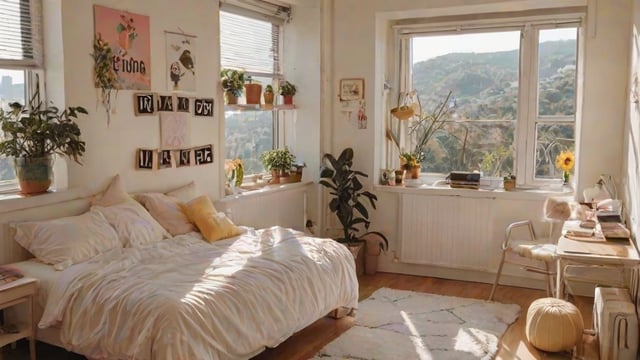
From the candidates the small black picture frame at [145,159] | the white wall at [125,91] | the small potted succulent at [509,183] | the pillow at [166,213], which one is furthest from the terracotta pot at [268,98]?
the small potted succulent at [509,183]

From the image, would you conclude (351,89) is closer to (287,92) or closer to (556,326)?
(287,92)

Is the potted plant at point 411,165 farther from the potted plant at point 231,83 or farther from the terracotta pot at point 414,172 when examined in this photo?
the potted plant at point 231,83

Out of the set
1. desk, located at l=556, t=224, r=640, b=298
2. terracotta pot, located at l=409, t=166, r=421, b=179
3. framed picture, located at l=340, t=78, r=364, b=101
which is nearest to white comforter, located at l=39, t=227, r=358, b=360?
desk, located at l=556, t=224, r=640, b=298

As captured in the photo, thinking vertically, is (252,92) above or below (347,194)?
above

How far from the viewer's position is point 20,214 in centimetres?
341

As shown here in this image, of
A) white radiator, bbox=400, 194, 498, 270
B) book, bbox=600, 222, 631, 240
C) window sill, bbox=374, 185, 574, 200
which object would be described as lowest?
white radiator, bbox=400, 194, 498, 270

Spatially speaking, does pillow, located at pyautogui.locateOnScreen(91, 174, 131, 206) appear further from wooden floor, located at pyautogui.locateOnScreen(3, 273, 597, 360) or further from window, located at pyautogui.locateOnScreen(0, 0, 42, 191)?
wooden floor, located at pyautogui.locateOnScreen(3, 273, 597, 360)

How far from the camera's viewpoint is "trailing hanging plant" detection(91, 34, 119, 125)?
12.5ft

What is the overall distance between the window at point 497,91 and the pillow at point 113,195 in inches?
114

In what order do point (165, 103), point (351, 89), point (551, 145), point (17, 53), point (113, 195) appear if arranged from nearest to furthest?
1. point (17, 53)
2. point (113, 195)
3. point (165, 103)
4. point (551, 145)
5. point (351, 89)

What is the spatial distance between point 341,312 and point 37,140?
2.29 meters

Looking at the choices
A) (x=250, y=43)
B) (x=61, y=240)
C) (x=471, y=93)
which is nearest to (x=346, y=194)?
(x=471, y=93)

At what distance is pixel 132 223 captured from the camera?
12.3 feet

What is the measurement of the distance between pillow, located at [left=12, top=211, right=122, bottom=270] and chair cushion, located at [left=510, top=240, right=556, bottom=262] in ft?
9.48
